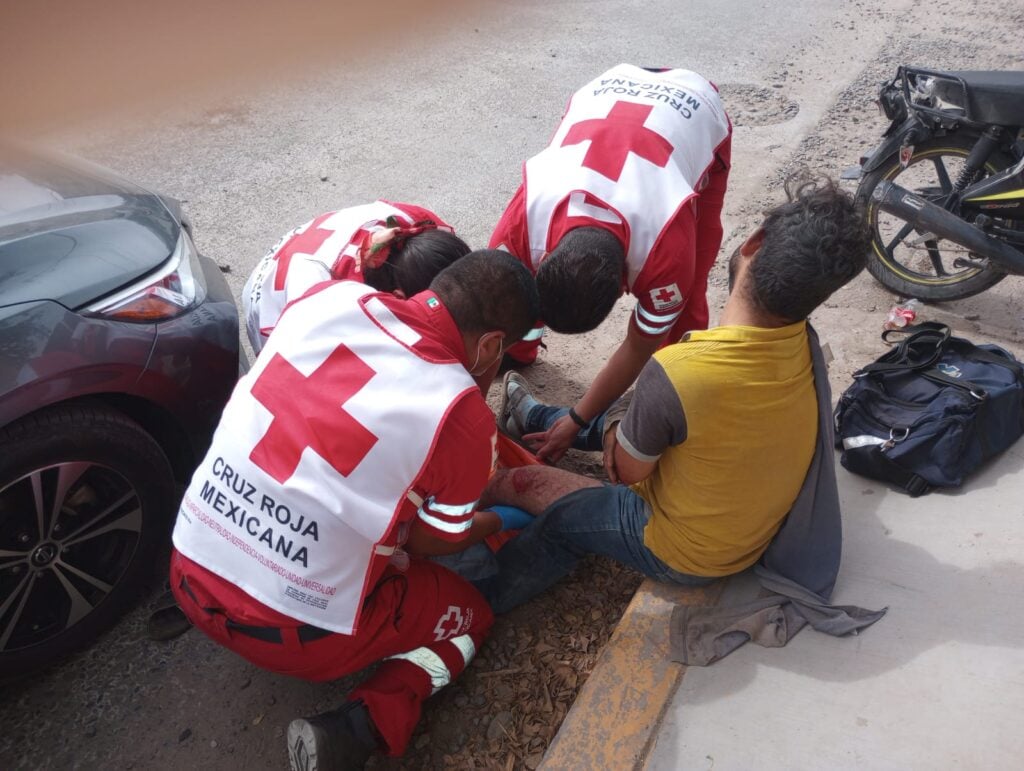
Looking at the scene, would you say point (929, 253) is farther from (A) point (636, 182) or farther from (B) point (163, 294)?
(B) point (163, 294)

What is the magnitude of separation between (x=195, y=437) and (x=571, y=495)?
1.26 metres

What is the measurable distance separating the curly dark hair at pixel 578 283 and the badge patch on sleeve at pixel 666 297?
0.30 m

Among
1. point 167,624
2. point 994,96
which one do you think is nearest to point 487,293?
point 167,624

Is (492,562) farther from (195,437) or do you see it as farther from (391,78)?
(391,78)

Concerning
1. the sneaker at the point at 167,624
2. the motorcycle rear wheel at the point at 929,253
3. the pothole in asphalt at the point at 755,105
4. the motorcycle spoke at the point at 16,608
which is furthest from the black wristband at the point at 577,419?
the pothole in asphalt at the point at 755,105

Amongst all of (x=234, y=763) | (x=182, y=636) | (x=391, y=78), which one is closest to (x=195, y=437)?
(x=182, y=636)

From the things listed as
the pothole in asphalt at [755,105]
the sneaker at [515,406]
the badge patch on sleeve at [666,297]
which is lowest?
the sneaker at [515,406]

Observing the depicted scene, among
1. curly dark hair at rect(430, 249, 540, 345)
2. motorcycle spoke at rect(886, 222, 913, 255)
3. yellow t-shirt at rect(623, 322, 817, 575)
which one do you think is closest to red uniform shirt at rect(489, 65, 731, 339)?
curly dark hair at rect(430, 249, 540, 345)

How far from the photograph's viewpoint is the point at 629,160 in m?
2.68

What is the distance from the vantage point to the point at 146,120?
5.95 metres

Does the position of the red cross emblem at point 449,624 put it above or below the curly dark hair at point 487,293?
below

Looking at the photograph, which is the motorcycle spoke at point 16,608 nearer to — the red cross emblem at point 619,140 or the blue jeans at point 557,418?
the blue jeans at point 557,418

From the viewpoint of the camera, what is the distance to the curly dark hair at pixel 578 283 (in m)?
2.31

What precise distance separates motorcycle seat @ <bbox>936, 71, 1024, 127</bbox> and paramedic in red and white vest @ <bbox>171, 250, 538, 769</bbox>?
2771mm
